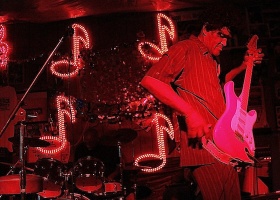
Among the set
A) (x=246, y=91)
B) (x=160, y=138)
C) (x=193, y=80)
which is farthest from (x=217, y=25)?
(x=160, y=138)

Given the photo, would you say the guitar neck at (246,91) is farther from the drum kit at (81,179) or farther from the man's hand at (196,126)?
the drum kit at (81,179)

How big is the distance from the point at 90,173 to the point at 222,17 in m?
3.90

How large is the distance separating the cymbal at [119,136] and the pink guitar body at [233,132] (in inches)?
132

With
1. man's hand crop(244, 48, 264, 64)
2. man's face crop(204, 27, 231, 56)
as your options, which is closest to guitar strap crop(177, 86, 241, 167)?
man's face crop(204, 27, 231, 56)

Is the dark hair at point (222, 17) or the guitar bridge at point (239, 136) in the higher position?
the dark hair at point (222, 17)

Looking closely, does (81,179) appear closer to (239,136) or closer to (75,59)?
(75,59)

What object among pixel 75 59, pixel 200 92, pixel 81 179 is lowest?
pixel 81 179

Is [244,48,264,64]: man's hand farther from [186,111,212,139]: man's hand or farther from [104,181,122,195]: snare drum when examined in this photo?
[104,181,122,195]: snare drum

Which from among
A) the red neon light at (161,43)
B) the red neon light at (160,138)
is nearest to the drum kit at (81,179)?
the red neon light at (160,138)

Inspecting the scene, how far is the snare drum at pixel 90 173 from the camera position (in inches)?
241

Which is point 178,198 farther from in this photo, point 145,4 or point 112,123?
point 145,4

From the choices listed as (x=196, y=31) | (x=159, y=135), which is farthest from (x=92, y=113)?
(x=196, y=31)

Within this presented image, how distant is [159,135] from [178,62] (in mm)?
3996

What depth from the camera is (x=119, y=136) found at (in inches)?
238
